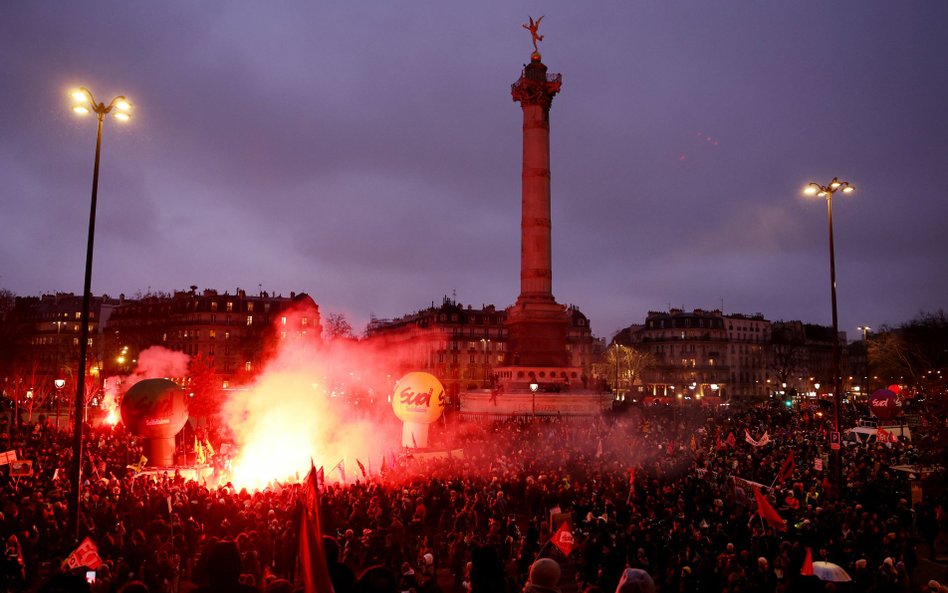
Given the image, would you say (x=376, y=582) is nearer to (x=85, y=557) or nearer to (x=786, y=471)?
(x=85, y=557)

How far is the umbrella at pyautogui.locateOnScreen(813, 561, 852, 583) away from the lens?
9852mm

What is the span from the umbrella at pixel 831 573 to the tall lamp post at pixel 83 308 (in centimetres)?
1302

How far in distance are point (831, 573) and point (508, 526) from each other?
23.9ft

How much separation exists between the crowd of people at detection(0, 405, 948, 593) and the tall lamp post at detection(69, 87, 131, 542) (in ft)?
2.76

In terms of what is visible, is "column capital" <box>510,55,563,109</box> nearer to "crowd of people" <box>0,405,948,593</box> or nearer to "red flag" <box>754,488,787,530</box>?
"crowd of people" <box>0,405,948,593</box>

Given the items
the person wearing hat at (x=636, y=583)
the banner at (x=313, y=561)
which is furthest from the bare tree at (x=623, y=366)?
the person wearing hat at (x=636, y=583)

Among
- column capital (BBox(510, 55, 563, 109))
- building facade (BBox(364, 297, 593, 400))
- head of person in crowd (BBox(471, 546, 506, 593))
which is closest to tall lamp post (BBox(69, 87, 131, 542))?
head of person in crowd (BBox(471, 546, 506, 593))

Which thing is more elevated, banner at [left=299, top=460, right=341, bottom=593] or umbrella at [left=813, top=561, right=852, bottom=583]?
banner at [left=299, top=460, right=341, bottom=593]

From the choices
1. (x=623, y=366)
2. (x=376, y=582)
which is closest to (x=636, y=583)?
(x=376, y=582)

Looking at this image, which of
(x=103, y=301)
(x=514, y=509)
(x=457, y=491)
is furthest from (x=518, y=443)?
(x=103, y=301)

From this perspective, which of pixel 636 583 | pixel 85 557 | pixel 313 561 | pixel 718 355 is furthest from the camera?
pixel 718 355

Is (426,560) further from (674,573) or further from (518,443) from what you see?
(518,443)

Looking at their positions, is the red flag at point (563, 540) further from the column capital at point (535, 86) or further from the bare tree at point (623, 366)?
the bare tree at point (623, 366)

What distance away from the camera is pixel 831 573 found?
999 cm
